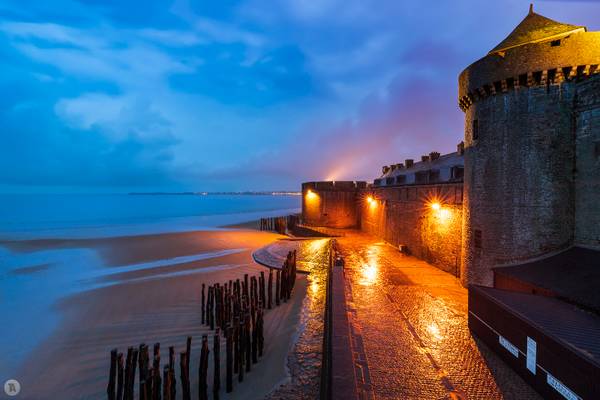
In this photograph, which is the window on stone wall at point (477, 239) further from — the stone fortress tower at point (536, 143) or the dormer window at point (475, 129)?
the dormer window at point (475, 129)

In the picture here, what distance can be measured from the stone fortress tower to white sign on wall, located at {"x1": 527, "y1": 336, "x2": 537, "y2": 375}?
4597 millimetres

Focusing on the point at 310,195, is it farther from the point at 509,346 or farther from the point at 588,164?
the point at 509,346

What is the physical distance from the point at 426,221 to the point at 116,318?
14996 millimetres

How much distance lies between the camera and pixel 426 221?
1577cm

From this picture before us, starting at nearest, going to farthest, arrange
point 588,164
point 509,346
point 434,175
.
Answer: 1. point 509,346
2. point 588,164
3. point 434,175

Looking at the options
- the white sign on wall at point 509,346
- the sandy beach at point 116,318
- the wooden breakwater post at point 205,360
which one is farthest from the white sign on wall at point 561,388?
the wooden breakwater post at point 205,360

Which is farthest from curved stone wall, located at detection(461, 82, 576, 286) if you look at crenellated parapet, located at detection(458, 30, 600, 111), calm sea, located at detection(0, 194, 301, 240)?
calm sea, located at detection(0, 194, 301, 240)

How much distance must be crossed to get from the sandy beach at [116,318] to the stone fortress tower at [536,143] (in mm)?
7894

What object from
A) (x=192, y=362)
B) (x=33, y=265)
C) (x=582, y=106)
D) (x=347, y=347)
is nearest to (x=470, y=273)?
(x=582, y=106)

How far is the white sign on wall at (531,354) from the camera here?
215 inches

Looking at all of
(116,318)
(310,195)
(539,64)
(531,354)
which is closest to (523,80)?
(539,64)

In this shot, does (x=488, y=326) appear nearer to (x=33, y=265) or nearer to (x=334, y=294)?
(x=334, y=294)

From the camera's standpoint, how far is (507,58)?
923 cm

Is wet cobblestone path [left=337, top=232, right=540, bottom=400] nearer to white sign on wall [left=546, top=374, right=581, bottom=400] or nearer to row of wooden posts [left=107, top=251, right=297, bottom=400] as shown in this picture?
white sign on wall [left=546, top=374, right=581, bottom=400]
